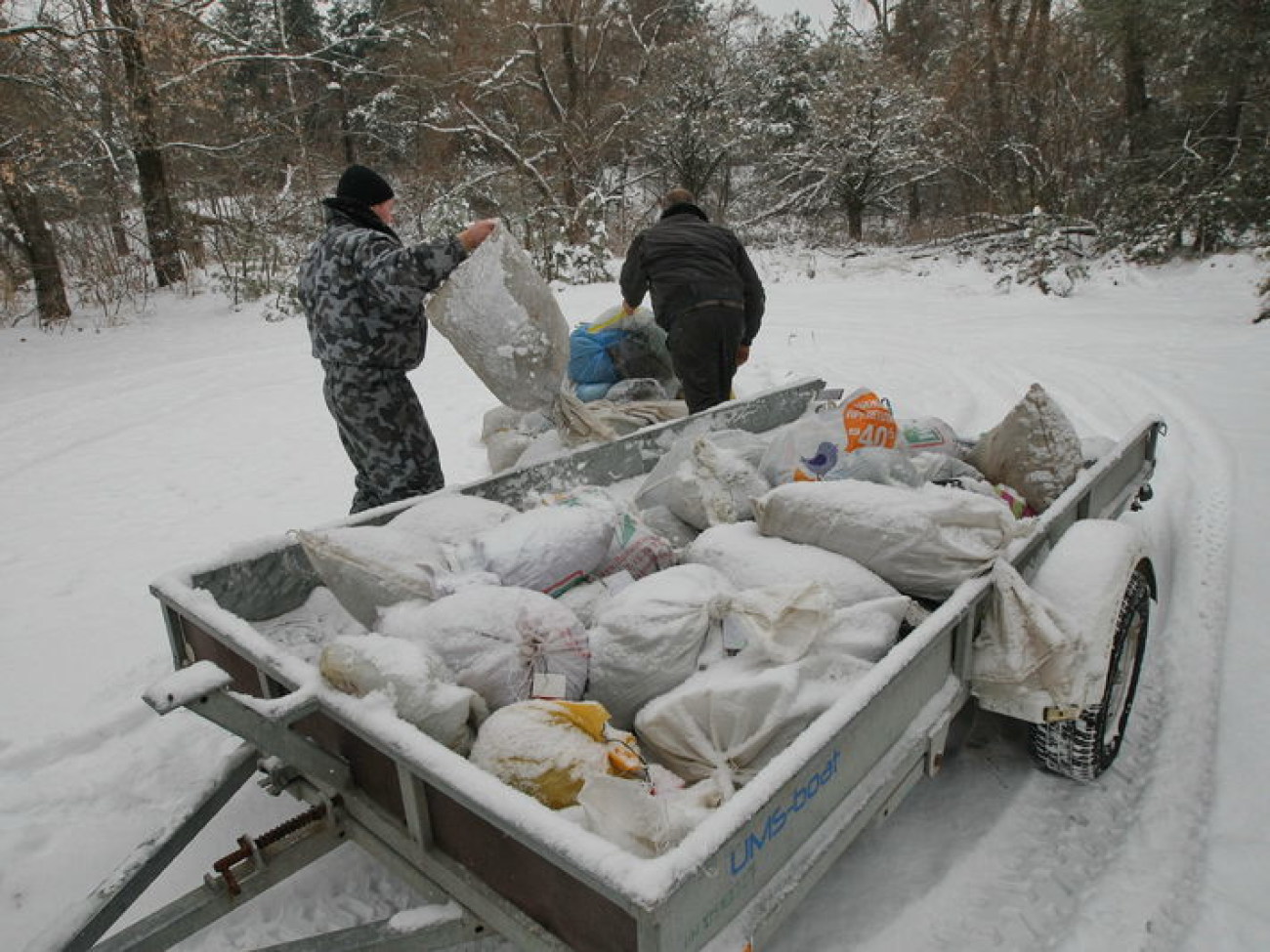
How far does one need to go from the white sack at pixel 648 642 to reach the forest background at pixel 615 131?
8.30 metres

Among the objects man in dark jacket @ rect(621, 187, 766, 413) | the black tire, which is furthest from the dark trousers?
the black tire

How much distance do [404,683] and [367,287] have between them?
1.94 metres

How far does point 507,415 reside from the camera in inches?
198

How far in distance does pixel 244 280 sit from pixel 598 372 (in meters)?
8.85

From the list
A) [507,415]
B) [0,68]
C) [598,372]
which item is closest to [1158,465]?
[598,372]

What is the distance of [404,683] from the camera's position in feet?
5.26

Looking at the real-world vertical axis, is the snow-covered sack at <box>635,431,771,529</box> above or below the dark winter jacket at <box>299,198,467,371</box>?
below

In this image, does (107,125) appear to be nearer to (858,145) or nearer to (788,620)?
(858,145)

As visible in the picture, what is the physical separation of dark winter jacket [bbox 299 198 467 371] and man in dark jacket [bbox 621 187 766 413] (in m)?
1.57

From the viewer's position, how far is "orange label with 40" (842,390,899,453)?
3.00 metres

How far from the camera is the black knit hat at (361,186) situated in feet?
10.6

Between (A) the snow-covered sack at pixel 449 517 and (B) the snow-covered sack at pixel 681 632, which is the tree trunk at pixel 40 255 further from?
(B) the snow-covered sack at pixel 681 632

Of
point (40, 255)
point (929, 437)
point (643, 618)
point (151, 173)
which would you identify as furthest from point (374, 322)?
point (151, 173)

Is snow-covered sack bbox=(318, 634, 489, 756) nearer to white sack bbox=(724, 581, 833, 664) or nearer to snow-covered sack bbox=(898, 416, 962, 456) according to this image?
white sack bbox=(724, 581, 833, 664)
